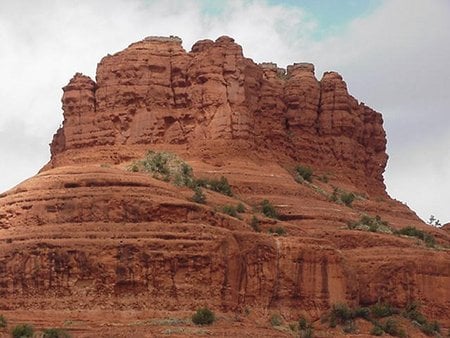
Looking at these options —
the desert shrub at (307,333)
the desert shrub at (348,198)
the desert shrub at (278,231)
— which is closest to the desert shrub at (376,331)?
the desert shrub at (307,333)

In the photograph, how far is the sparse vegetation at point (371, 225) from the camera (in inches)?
2910

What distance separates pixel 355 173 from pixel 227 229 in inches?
1119

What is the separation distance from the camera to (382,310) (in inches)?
2667

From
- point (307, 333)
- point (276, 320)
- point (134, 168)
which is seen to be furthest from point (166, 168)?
point (307, 333)

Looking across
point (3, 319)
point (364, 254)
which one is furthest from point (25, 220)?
point (364, 254)

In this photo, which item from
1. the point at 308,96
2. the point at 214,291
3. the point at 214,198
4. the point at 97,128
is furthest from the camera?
the point at 308,96

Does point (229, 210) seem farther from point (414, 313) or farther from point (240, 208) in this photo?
point (414, 313)

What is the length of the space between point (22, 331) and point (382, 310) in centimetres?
1832

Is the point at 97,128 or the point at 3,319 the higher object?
the point at 97,128

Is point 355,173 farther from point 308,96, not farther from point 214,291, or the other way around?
point 214,291

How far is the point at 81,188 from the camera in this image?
2537 inches

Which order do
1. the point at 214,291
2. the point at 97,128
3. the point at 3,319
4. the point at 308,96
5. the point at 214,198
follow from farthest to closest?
the point at 308,96 < the point at 97,128 < the point at 214,198 < the point at 214,291 < the point at 3,319

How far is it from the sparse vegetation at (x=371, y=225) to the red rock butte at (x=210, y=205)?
624 millimetres

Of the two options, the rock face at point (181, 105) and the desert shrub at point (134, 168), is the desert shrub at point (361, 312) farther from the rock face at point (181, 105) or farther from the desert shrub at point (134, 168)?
the rock face at point (181, 105)
